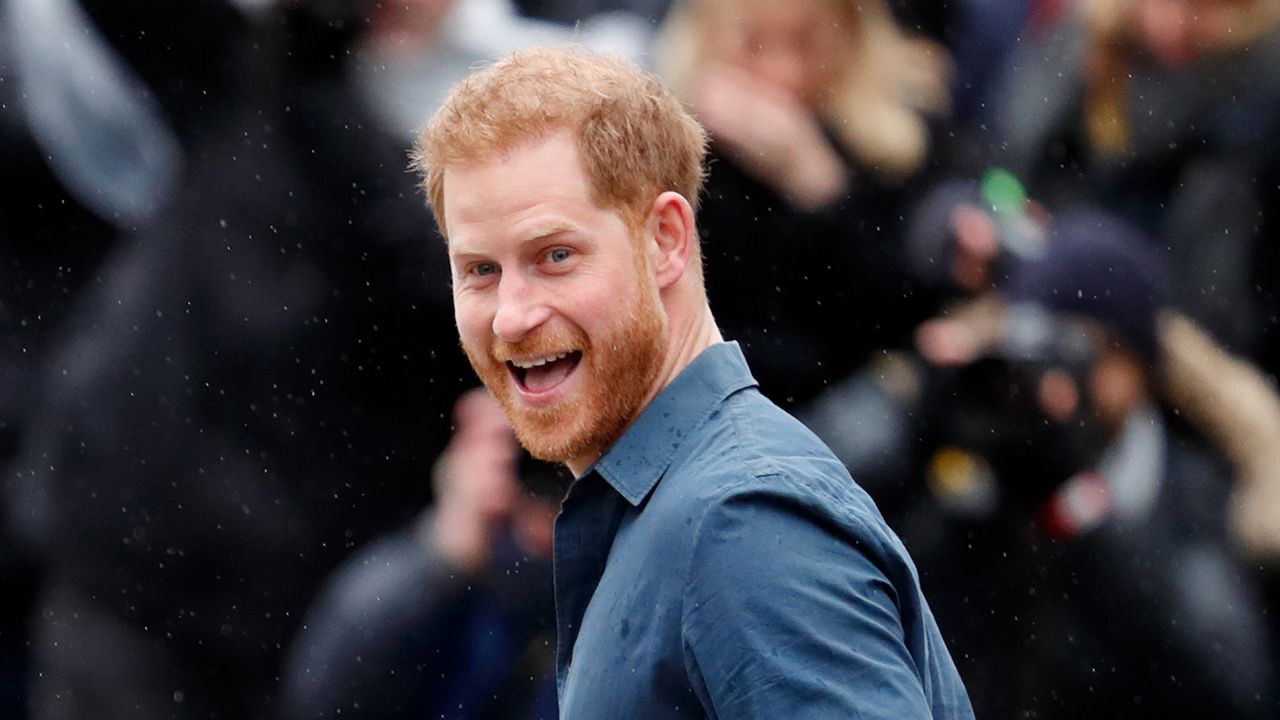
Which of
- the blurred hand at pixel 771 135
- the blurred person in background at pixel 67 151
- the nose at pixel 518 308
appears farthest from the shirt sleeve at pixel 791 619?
the blurred person in background at pixel 67 151

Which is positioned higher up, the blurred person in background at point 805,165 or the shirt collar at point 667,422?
the shirt collar at point 667,422

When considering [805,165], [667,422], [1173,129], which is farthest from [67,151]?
[667,422]

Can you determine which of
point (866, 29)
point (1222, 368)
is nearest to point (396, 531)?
point (866, 29)

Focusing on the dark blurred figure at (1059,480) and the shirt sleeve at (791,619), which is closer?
the shirt sleeve at (791,619)

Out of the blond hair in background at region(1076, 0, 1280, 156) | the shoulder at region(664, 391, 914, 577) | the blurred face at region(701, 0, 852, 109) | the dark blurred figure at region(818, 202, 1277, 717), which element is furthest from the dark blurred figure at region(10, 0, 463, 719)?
the shoulder at region(664, 391, 914, 577)

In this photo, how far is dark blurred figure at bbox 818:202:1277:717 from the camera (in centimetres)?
373

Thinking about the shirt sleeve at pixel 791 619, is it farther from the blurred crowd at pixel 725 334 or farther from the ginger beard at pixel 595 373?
the blurred crowd at pixel 725 334

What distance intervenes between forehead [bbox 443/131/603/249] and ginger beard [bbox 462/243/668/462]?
0.08 metres

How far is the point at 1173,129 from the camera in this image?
3.84 m

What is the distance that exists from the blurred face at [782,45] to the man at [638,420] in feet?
6.53

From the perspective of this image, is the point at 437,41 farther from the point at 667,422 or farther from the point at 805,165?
the point at 667,422

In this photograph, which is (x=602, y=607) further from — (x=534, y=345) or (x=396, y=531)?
(x=396, y=531)

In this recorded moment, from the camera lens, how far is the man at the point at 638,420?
1329 millimetres

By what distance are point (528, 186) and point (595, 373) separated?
17 centimetres
